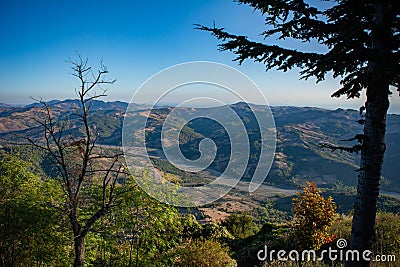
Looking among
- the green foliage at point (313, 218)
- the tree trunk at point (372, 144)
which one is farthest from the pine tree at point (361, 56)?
the green foliage at point (313, 218)

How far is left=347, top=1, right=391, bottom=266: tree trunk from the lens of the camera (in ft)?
12.1

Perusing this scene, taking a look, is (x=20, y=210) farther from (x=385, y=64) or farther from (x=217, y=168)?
(x=217, y=168)

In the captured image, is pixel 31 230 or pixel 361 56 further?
pixel 31 230

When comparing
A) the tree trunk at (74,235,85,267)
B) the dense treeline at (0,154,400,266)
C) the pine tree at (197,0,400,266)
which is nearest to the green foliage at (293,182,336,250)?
the dense treeline at (0,154,400,266)

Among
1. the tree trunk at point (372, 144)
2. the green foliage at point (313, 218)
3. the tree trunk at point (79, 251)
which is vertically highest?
the tree trunk at point (372, 144)

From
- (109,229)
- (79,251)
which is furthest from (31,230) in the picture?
(109,229)

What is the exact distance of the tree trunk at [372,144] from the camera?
370 cm

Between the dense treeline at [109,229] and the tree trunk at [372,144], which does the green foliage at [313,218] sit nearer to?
the dense treeline at [109,229]

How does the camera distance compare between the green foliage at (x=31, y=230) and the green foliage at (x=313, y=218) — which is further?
the green foliage at (x=313, y=218)

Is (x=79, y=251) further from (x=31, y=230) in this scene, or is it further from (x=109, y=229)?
(x=31, y=230)

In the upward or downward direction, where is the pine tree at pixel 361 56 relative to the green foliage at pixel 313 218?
upward

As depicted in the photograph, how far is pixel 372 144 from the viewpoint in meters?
3.81

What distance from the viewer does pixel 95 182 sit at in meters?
8.24

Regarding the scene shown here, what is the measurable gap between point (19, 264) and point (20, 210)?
1701 millimetres
